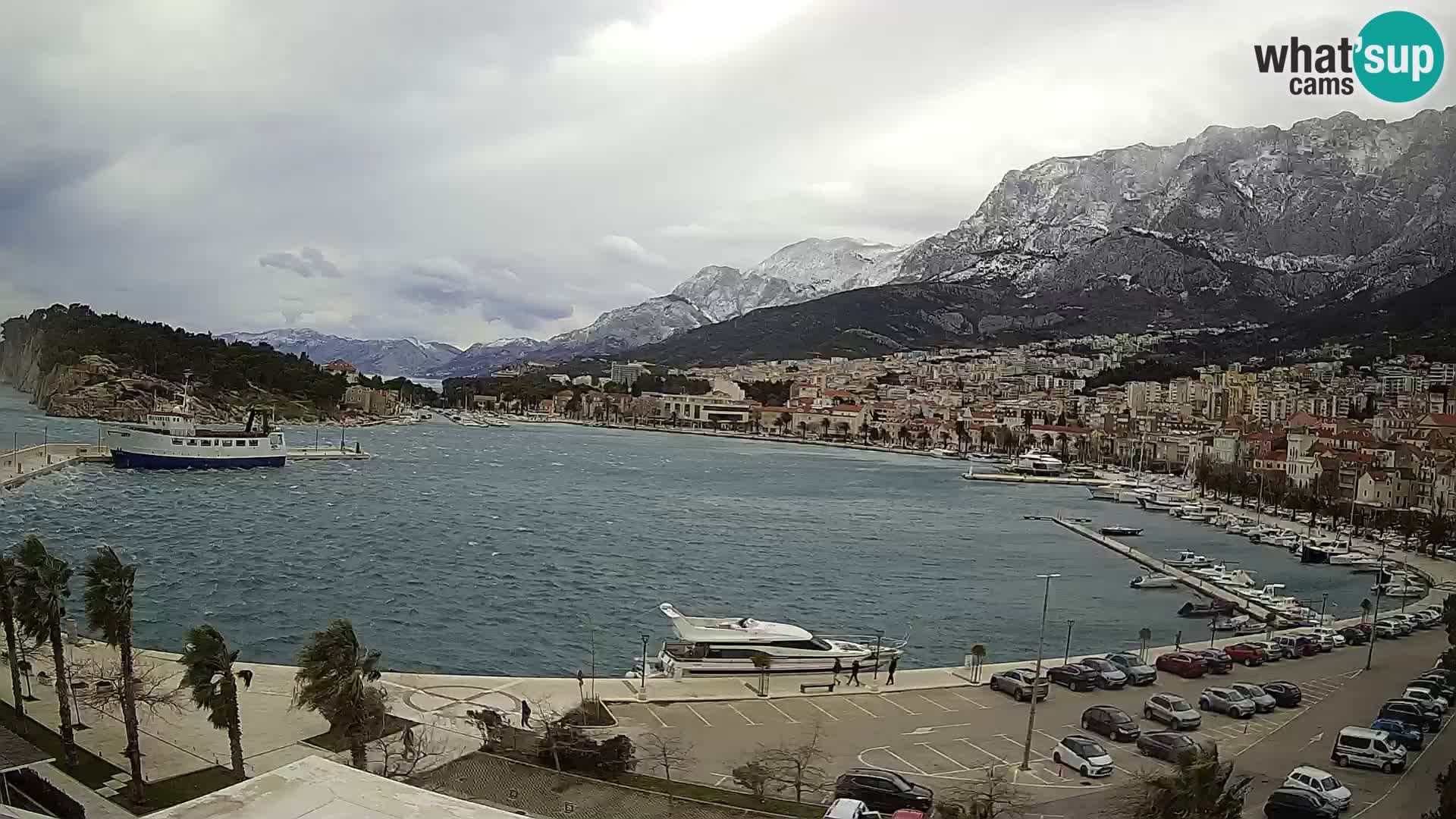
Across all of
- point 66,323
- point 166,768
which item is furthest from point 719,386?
point 166,768

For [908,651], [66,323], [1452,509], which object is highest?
[66,323]

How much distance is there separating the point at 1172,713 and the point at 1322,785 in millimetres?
2215

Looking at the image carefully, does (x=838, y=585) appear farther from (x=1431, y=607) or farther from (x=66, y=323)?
(x=66, y=323)

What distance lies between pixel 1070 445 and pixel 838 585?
43.0 m

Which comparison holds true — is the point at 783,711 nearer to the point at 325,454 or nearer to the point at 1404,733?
the point at 1404,733

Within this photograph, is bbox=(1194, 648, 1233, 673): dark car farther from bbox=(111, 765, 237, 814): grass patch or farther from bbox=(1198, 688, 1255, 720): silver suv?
bbox=(111, 765, 237, 814): grass patch

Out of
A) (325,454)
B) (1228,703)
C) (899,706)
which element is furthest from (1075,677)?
(325,454)

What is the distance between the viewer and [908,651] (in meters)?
14.3

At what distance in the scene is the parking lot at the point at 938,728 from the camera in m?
8.02

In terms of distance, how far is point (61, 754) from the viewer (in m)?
7.33

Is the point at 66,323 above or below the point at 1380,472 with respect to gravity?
above

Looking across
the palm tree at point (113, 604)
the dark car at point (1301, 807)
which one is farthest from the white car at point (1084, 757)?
the palm tree at point (113, 604)

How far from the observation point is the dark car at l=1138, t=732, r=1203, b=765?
8250mm

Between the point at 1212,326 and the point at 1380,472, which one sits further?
the point at 1212,326
